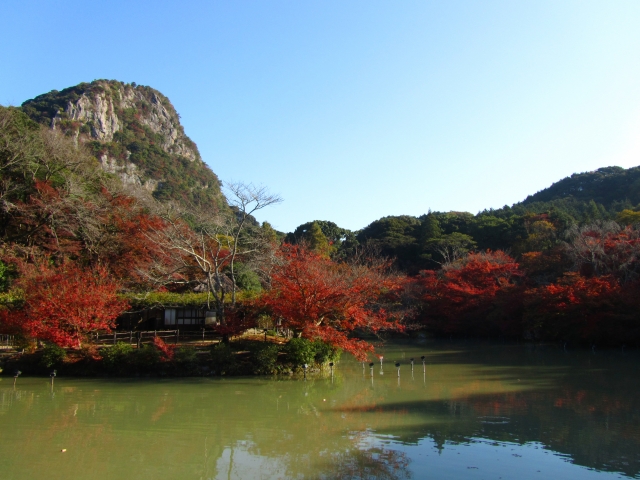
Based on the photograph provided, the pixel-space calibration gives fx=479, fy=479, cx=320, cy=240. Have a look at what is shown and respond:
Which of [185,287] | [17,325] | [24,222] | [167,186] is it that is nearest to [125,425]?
[17,325]

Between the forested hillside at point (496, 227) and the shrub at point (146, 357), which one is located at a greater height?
the forested hillside at point (496, 227)

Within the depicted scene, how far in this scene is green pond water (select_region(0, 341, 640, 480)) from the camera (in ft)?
24.3

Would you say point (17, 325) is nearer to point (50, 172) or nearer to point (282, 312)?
point (282, 312)

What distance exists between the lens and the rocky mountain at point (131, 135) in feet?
219

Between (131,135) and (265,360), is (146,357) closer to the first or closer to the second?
(265,360)

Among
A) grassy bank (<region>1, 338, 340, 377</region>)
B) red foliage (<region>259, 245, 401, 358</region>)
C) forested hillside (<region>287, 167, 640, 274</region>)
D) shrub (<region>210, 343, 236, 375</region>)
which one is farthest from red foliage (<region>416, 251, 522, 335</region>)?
shrub (<region>210, 343, 236, 375</region>)

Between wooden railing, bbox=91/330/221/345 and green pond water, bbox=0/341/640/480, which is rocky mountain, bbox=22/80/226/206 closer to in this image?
wooden railing, bbox=91/330/221/345

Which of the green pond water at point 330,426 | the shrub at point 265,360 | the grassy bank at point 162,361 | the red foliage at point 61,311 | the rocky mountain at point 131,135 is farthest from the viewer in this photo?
the rocky mountain at point 131,135

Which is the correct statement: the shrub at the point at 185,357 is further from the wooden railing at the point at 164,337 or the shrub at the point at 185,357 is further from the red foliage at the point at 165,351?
the wooden railing at the point at 164,337

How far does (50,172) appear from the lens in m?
23.6

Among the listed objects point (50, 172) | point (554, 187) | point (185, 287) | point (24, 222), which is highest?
point (554, 187)

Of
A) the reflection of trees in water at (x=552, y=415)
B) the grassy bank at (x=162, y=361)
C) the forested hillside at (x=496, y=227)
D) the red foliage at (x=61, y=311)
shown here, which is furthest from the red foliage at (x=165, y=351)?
the forested hillside at (x=496, y=227)

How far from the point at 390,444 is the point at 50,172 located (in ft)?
72.4

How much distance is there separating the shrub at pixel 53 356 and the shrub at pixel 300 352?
7.45 m
